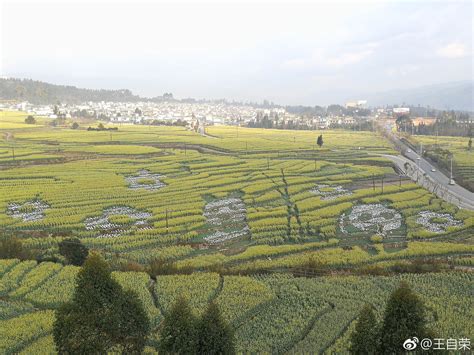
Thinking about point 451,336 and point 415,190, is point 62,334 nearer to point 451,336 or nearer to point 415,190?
point 451,336

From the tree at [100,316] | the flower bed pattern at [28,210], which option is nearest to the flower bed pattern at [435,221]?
the tree at [100,316]

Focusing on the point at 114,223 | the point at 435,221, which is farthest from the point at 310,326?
A: the point at 435,221

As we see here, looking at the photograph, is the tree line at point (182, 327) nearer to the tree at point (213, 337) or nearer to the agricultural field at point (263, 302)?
the tree at point (213, 337)

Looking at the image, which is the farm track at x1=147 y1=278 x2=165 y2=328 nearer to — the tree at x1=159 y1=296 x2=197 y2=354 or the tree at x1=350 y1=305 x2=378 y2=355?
the tree at x1=159 y1=296 x2=197 y2=354

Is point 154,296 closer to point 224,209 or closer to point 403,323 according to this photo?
point 403,323

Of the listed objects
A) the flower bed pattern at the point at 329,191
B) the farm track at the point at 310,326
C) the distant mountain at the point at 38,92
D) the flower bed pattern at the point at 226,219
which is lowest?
the farm track at the point at 310,326

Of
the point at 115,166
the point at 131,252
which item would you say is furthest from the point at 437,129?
the point at 131,252

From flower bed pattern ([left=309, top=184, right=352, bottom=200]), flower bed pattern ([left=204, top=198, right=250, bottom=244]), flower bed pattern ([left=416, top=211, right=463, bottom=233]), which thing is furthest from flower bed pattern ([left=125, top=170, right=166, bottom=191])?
flower bed pattern ([left=416, top=211, right=463, bottom=233])
